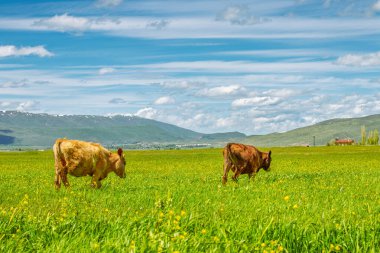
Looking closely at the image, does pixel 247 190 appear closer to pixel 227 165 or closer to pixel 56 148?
pixel 227 165

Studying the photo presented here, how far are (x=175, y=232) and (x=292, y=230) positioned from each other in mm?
2495

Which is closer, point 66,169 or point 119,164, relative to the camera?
point 66,169

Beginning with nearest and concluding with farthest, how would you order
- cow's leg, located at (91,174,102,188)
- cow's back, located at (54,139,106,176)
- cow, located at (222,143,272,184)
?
1. cow's back, located at (54,139,106,176)
2. cow's leg, located at (91,174,102,188)
3. cow, located at (222,143,272,184)

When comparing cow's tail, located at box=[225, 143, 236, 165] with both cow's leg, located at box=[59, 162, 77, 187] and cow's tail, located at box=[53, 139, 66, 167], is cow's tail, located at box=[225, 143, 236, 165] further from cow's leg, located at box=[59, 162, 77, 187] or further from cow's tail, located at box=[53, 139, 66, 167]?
cow's tail, located at box=[53, 139, 66, 167]

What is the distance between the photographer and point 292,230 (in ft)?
37.3

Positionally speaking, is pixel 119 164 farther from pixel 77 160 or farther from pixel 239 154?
pixel 239 154

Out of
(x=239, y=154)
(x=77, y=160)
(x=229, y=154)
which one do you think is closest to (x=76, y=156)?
(x=77, y=160)

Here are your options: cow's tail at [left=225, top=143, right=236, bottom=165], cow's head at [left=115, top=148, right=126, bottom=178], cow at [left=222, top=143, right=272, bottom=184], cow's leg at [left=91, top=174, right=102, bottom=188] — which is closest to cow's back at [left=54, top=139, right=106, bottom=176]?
cow's leg at [left=91, top=174, right=102, bottom=188]

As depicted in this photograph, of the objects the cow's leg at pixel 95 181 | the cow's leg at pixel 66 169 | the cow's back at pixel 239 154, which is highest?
the cow's back at pixel 239 154

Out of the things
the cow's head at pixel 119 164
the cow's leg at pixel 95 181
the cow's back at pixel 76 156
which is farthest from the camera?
the cow's head at pixel 119 164

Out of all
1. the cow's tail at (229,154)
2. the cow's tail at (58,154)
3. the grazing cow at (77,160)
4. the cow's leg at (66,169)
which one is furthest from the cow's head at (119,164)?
the cow's tail at (229,154)

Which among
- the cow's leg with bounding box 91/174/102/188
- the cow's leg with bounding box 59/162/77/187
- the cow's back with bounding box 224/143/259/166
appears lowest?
the cow's leg with bounding box 91/174/102/188

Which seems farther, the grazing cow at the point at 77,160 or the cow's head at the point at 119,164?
the cow's head at the point at 119,164

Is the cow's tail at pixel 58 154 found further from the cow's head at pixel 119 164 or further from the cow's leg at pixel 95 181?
the cow's head at pixel 119 164
